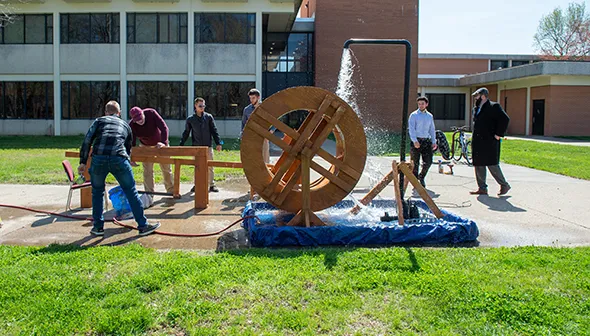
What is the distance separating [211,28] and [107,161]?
74.2ft

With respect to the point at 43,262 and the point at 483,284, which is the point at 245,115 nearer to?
the point at 43,262

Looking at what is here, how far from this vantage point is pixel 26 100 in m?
28.3

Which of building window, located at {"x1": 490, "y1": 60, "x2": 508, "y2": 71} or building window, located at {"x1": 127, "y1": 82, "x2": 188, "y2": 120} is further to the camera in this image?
building window, located at {"x1": 490, "y1": 60, "x2": 508, "y2": 71}

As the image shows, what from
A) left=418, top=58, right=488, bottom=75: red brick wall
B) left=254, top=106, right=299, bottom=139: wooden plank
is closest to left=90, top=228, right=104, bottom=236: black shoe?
left=254, top=106, right=299, bottom=139: wooden plank

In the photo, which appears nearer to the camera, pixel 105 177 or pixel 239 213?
pixel 105 177

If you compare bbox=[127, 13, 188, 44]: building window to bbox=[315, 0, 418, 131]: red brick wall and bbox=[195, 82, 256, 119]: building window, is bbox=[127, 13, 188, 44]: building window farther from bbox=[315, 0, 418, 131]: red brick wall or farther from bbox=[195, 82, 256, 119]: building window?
bbox=[315, 0, 418, 131]: red brick wall

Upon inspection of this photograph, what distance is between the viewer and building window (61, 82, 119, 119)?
27859 mm

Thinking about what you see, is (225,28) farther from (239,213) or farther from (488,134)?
(239,213)

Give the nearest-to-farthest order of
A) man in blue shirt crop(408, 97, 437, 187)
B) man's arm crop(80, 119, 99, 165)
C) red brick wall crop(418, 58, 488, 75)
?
man's arm crop(80, 119, 99, 165)
man in blue shirt crop(408, 97, 437, 187)
red brick wall crop(418, 58, 488, 75)

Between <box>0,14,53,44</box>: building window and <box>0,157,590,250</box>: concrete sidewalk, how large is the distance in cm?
1992

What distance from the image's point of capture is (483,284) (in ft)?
15.0

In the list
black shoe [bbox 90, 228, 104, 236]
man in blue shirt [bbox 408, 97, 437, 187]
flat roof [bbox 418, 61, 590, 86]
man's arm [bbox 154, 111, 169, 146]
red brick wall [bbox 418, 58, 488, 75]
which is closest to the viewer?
black shoe [bbox 90, 228, 104, 236]

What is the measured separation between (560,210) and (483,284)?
15.8ft

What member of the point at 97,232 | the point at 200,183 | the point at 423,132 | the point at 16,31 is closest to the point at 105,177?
the point at 97,232
